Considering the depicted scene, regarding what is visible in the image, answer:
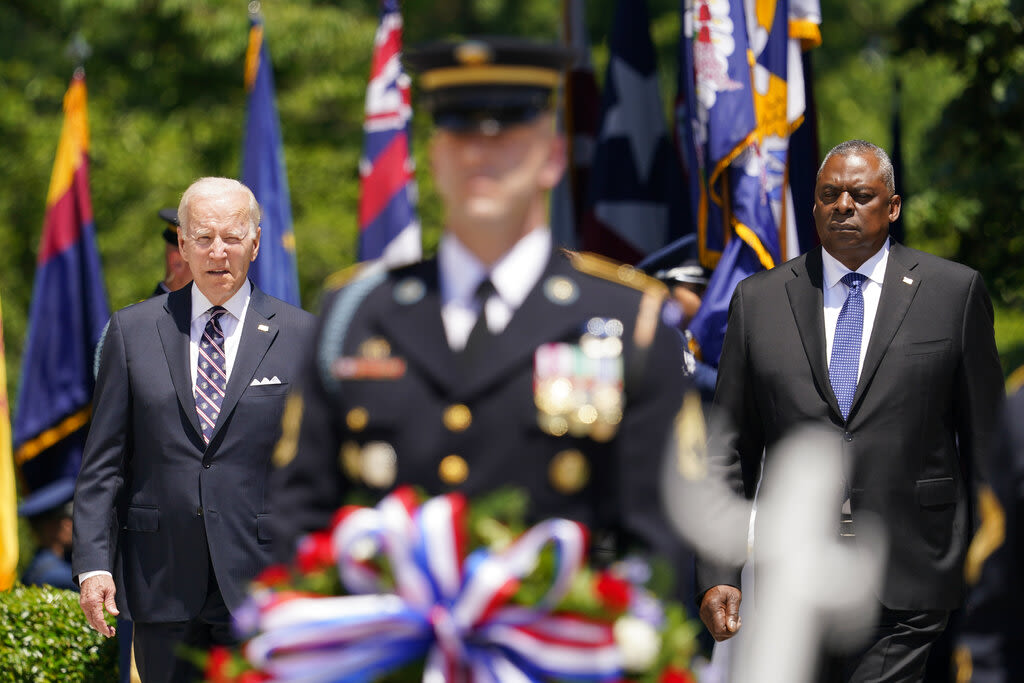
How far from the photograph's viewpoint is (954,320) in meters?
5.41

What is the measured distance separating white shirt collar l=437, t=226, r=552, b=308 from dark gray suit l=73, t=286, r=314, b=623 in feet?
7.78

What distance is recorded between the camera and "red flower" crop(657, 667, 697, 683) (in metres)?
3.19

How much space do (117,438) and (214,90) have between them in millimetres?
12404

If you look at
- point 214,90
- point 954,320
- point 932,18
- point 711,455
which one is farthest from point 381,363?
A: point 214,90

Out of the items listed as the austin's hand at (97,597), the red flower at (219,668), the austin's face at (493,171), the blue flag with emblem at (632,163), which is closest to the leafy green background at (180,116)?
the blue flag with emblem at (632,163)

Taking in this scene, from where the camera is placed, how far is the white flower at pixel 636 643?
3145 millimetres

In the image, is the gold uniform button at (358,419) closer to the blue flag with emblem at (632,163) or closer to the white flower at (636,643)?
the white flower at (636,643)

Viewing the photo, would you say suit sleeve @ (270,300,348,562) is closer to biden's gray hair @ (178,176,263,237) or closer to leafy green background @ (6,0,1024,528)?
biden's gray hair @ (178,176,263,237)

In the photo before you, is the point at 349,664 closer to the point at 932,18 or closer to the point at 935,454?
the point at 935,454

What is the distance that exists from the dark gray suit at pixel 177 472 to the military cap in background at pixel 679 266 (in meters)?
2.24

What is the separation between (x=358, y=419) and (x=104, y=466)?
100 inches

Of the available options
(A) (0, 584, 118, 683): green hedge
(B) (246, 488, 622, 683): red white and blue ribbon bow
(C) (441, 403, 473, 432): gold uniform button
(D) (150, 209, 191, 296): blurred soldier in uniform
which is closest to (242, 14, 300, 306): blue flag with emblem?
(D) (150, 209, 191, 296): blurred soldier in uniform

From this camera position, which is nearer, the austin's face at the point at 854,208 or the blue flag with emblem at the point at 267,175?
the austin's face at the point at 854,208

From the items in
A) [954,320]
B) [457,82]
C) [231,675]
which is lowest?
[231,675]
